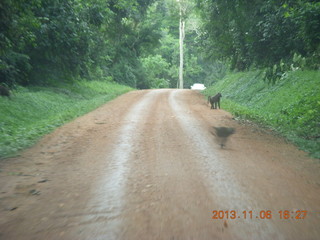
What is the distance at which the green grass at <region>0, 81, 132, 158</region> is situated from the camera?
825 cm

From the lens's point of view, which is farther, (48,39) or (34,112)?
(48,39)

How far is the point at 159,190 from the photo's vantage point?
4.73 meters

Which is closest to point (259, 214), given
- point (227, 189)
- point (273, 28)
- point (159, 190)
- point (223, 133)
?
point (227, 189)

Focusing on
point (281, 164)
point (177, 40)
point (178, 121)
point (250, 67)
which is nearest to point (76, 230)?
point (281, 164)

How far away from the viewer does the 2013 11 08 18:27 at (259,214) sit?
3.89 meters

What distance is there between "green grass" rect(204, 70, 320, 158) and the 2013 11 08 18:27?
3409 millimetres

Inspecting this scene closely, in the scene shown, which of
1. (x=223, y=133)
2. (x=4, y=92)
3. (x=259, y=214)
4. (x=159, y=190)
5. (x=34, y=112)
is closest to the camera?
(x=259, y=214)

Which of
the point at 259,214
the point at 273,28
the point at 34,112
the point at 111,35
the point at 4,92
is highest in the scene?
the point at 111,35

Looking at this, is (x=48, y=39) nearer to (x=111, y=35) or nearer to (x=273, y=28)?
(x=273, y=28)

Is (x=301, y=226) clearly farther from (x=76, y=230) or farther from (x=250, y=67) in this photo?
(x=250, y=67)

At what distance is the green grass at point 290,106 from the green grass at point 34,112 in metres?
7.09

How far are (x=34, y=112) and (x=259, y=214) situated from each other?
11.6 m

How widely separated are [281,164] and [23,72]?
15.0 m

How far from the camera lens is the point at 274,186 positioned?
16.2ft
